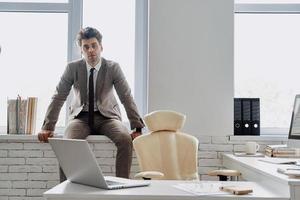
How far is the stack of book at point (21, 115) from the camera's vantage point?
3.56m

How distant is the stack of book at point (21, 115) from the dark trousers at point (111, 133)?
42 cm

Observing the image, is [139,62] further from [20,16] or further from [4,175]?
[4,175]

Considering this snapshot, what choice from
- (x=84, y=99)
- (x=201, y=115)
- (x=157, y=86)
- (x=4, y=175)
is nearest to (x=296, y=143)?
(x=201, y=115)

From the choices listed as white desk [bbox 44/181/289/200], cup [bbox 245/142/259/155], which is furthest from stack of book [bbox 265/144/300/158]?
white desk [bbox 44/181/289/200]

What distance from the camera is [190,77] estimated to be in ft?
11.8

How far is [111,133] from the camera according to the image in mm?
3352

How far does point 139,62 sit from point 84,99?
2.29ft

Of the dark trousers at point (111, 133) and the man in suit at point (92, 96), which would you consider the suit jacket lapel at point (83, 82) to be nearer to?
the man in suit at point (92, 96)

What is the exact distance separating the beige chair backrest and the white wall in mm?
453

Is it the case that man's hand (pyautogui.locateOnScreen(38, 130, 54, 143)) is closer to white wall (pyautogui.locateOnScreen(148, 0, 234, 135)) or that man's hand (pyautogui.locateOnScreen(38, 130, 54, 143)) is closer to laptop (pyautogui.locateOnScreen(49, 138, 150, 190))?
white wall (pyautogui.locateOnScreen(148, 0, 234, 135))

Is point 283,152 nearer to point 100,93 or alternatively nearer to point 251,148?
point 251,148

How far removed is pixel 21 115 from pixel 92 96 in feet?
2.14

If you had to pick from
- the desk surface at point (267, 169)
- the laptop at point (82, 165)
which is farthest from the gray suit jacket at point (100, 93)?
the laptop at point (82, 165)

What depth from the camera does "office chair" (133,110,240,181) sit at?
10.2 feet
